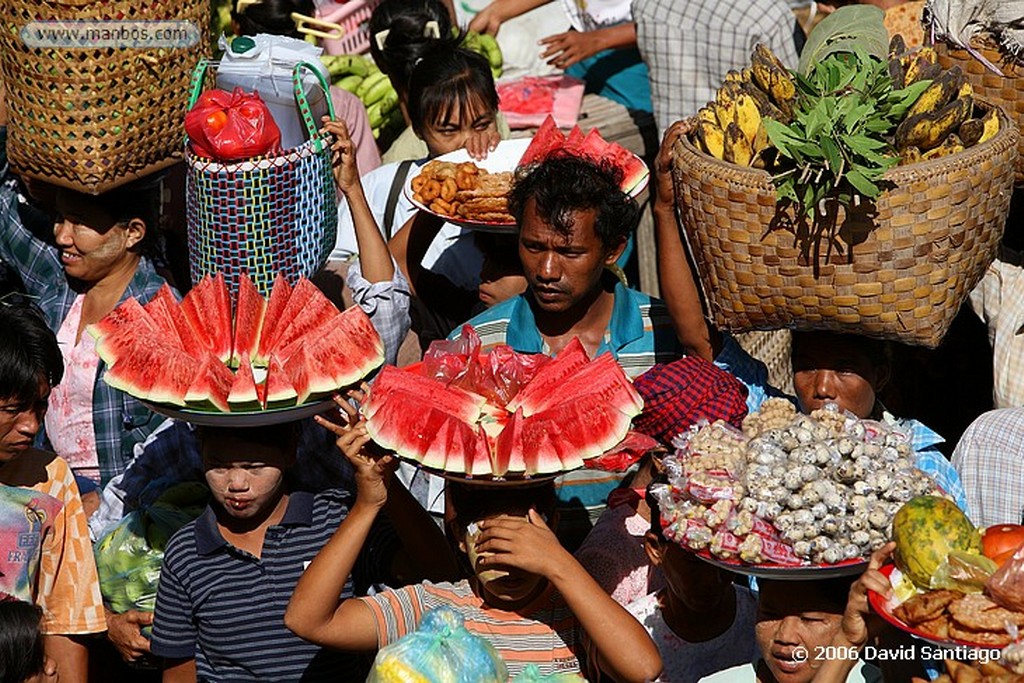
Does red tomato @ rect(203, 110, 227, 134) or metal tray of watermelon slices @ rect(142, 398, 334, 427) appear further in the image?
red tomato @ rect(203, 110, 227, 134)

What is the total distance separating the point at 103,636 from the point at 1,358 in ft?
3.44

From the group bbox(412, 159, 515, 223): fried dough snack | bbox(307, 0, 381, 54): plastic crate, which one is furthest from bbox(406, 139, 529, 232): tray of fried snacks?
bbox(307, 0, 381, 54): plastic crate

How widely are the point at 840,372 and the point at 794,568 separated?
1.03 m

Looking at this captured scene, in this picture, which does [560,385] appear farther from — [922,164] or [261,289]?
[261,289]

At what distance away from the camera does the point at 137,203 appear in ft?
16.7

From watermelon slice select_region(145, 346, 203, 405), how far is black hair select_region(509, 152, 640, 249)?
1.19 metres

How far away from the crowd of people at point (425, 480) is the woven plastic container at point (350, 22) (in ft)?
7.34

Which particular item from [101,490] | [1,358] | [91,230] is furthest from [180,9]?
[101,490]

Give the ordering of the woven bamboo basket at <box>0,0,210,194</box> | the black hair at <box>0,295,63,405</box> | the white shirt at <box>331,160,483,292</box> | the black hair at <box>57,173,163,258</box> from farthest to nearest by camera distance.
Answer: the white shirt at <box>331,160,483,292</box> < the black hair at <box>57,173,163,258</box> < the woven bamboo basket at <box>0,0,210,194</box> < the black hair at <box>0,295,63,405</box>

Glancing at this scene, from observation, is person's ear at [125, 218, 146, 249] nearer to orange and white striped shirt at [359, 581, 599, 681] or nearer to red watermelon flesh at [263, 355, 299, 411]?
red watermelon flesh at [263, 355, 299, 411]

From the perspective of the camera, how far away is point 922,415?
632cm

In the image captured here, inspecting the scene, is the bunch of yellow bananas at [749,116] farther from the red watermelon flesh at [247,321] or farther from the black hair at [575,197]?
the red watermelon flesh at [247,321]

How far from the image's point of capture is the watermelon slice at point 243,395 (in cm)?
380

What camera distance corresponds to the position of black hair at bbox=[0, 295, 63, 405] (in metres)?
4.22
